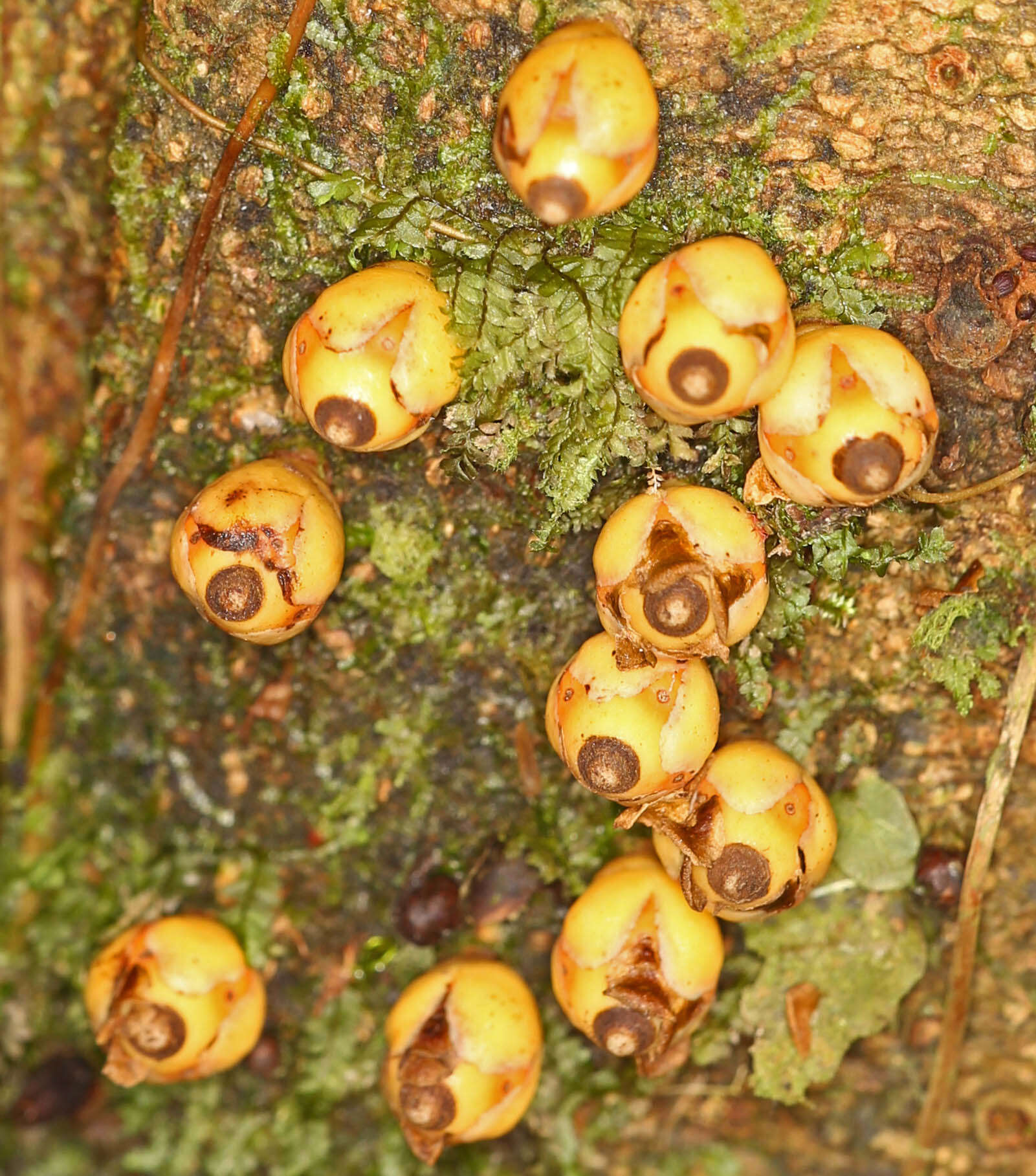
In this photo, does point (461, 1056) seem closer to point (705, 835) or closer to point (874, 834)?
point (705, 835)

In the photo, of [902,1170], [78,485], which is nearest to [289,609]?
[78,485]

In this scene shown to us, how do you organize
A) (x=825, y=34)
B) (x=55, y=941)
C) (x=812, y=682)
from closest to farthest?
(x=825, y=34) → (x=812, y=682) → (x=55, y=941)

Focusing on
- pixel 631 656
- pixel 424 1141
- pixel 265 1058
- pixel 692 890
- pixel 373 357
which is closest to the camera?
pixel 373 357


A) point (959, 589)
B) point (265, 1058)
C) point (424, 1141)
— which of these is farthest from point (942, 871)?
point (265, 1058)

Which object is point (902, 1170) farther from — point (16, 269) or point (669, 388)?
point (16, 269)

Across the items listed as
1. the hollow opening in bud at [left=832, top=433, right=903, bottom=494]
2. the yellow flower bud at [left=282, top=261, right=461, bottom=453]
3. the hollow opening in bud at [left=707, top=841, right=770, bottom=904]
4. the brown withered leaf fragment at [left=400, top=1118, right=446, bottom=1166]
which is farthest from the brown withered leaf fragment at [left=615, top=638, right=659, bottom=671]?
the brown withered leaf fragment at [left=400, top=1118, right=446, bottom=1166]

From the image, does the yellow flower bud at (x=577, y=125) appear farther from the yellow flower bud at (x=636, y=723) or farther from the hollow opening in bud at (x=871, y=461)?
the yellow flower bud at (x=636, y=723)
